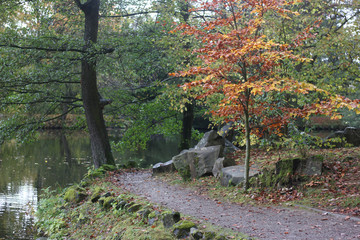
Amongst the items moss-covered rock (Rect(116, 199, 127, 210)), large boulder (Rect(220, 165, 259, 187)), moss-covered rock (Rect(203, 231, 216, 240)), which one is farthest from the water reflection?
moss-covered rock (Rect(203, 231, 216, 240))

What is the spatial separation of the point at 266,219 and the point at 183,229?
150 centimetres

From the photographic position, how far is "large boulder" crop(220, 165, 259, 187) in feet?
27.2

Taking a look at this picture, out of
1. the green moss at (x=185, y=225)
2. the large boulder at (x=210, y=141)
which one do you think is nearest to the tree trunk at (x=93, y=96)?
the large boulder at (x=210, y=141)

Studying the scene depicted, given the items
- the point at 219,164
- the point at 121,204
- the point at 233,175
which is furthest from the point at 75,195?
the point at 233,175

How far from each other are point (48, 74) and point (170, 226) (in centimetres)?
787

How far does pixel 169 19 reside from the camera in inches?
471

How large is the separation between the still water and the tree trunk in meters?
2.59

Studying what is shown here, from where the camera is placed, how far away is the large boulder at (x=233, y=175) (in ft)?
27.2

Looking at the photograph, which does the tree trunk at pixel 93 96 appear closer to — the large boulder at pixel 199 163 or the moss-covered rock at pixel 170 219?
the large boulder at pixel 199 163

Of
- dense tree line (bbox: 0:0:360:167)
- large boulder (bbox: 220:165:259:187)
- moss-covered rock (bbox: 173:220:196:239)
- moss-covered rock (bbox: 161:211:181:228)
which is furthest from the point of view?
dense tree line (bbox: 0:0:360:167)

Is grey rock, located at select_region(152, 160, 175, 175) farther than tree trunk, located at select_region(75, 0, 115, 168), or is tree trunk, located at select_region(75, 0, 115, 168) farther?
tree trunk, located at select_region(75, 0, 115, 168)

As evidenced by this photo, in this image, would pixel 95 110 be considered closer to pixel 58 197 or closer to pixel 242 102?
pixel 58 197

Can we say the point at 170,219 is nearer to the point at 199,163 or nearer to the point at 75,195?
the point at 199,163

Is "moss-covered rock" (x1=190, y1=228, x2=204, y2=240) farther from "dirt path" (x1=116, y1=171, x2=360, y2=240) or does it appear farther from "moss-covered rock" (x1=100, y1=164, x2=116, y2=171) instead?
"moss-covered rock" (x1=100, y1=164, x2=116, y2=171)
